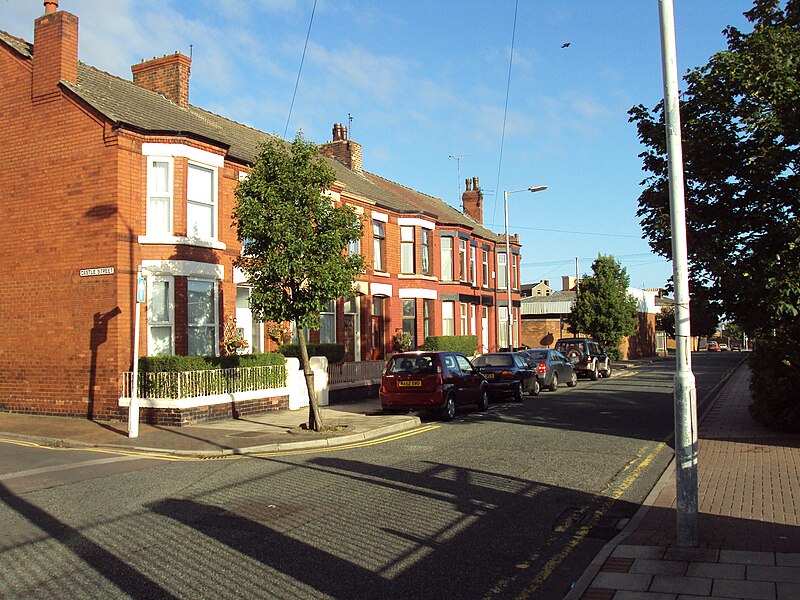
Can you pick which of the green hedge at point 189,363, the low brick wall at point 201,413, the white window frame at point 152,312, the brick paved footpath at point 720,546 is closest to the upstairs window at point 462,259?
the green hedge at point 189,363

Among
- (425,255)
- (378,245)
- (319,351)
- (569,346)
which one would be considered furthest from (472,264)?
(319,351)

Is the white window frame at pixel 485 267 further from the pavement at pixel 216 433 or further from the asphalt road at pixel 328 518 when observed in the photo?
the asphalt road at pixel 328 518

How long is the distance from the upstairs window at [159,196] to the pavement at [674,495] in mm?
4988

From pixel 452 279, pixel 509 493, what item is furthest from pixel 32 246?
pixel 452 279

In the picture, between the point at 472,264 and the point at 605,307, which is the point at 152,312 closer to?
the point at 472,264

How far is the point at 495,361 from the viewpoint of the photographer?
70.2 ft

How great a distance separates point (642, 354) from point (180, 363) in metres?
55.6

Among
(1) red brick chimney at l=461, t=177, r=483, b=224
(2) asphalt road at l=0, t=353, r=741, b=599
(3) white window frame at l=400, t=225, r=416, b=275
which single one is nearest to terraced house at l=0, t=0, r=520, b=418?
(2) asphalt road at l=0, t=353, r=741, b=599

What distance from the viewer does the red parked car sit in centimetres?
1599

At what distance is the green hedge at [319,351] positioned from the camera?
20.9 metres

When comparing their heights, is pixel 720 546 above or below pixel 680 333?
below

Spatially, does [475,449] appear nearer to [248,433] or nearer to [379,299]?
[248,433]

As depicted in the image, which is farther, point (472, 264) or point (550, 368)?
point (472, 264)

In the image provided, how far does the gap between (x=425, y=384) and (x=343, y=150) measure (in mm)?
20258
